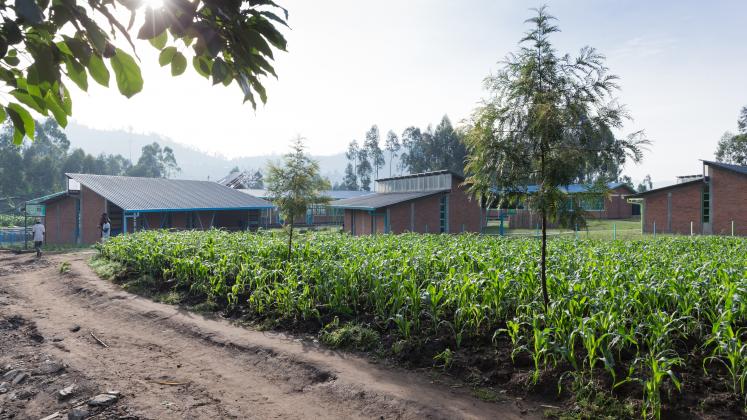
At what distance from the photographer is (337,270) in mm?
7969

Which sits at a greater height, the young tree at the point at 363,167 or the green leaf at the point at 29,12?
the young tree at the point at 363,167

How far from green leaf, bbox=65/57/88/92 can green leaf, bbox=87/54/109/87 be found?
0.10m

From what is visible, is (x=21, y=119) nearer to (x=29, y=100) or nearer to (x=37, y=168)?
(x=29, y=100)

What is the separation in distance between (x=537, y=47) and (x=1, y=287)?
1350 cm

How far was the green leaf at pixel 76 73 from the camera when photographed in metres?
1.77

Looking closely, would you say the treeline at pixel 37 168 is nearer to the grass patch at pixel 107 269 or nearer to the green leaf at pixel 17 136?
the grass patch at pixel 107 269

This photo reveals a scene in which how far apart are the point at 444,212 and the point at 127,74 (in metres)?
29.1

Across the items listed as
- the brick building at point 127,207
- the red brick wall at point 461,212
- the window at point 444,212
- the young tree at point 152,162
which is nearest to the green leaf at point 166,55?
the brick building at point 127,207

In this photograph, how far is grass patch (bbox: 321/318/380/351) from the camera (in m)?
6.00

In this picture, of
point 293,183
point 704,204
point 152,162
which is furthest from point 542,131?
→ point 152,162

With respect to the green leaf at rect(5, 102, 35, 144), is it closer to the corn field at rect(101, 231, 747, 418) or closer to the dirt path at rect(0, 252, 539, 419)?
the dirt path at rect(0, 252, 539, 419)

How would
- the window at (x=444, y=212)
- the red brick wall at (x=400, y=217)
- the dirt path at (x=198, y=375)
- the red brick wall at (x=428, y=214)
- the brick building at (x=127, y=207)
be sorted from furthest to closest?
the window at (x=444, y=212)
the red brick wall at (x=428, y=214)
the red brick wall at (x=400, y=217)
the brick building at (x=127, y=207)
the dirt path at (x=198, y=375)

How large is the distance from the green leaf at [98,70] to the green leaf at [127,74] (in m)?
0.04

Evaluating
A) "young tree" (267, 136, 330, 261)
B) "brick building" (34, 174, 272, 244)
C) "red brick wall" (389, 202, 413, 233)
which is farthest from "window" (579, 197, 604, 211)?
"red brick wall" (389, 202, 413, 233)
